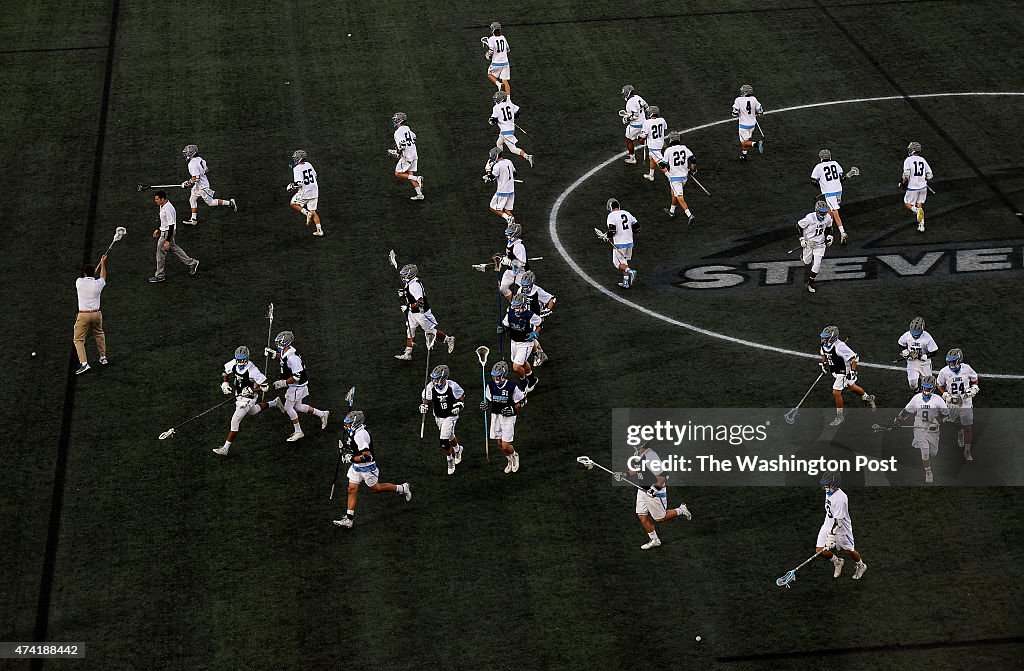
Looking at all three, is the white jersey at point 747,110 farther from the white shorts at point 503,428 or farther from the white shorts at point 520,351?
the white shorts at point 503,428

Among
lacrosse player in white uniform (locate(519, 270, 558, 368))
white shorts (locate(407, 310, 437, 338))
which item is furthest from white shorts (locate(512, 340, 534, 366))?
white shorts (locate(407, 310, 437, 338))

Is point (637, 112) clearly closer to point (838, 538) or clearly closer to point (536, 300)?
point (536, 300)

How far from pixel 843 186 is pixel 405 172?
36.0ft

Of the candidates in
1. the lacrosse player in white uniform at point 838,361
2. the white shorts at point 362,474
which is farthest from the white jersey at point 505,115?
the white shorts at point 362,474

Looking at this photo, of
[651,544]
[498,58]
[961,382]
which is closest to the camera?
[651,544]

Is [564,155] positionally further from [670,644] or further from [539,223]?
[670,644]

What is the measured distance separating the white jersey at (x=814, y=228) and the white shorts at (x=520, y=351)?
682 centimetres

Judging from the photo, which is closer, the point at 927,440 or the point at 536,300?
the point at 927,440

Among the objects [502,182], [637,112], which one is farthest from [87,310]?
[637,112]

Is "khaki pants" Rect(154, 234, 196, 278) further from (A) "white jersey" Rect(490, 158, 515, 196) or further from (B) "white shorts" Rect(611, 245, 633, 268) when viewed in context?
(B) "white shorts" Rect(611, 245, 633, 268)

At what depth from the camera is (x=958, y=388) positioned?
23594 mm

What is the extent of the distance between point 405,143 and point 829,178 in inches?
403

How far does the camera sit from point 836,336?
24766 millimetres

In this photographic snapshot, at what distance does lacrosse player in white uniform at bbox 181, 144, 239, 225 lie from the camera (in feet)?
107
